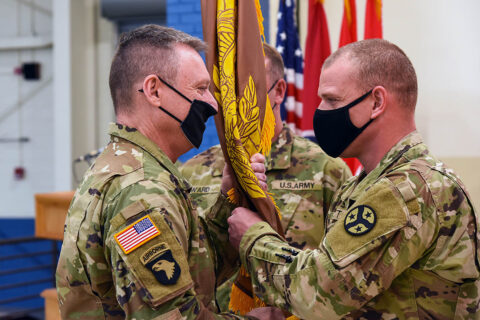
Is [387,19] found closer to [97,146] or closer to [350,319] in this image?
[350,319]

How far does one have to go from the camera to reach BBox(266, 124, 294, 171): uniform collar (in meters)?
2.18

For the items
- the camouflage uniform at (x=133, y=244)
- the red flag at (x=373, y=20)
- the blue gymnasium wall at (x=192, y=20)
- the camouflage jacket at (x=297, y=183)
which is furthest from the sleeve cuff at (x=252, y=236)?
the blue gymnasium wall at (x=192, y=20)

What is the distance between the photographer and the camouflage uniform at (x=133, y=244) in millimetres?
1141

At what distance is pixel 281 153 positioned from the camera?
2215mm

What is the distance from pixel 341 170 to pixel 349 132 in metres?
0.59

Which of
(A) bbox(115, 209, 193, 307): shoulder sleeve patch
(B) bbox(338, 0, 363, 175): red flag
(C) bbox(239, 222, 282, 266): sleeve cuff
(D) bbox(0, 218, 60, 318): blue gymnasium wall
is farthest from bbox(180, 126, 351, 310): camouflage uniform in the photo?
(D) bbox(0, 218, 60, 318): blue gymnasium wall

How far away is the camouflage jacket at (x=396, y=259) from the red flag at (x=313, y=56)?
71.9 inches

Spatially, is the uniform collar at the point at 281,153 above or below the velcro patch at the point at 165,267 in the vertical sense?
above

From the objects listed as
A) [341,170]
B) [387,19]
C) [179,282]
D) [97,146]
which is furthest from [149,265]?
[97,146]

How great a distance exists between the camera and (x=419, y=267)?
4.38ft

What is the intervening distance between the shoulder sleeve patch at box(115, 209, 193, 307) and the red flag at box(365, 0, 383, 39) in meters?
2.36

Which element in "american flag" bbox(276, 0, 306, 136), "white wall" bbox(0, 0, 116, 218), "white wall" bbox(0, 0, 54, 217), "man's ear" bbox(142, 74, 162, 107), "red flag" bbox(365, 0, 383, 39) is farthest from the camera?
"white wall" bbox(0, 0, 54, 217)

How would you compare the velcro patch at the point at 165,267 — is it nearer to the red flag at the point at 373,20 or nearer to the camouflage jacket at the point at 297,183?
the camouflage jacket at the point at 297,183

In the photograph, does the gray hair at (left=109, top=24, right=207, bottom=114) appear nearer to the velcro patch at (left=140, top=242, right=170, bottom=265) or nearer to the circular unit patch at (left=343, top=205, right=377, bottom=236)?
the velcro patch at (left=140, top=242, right=170, bottom=265)
